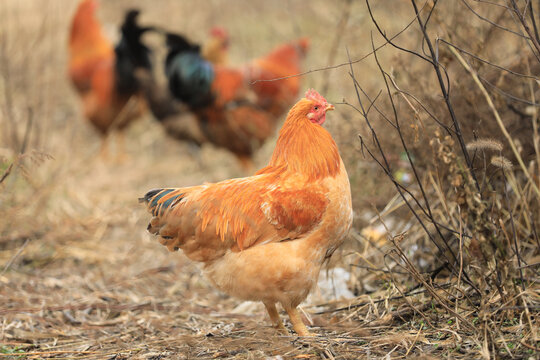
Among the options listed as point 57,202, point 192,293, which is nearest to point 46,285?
point 192,293

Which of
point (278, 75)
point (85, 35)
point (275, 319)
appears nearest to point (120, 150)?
point (85, 35)

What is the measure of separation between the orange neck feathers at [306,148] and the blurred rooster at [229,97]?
4.42 metres

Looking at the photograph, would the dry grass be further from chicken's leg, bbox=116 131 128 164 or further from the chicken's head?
chicken's leg, bbox=116 131 128 164

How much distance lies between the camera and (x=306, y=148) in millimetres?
3121

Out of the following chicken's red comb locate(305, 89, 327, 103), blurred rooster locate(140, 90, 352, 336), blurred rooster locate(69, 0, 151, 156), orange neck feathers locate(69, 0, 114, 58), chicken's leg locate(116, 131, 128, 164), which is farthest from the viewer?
chicken's leg locate(116, 131, 128, 164)

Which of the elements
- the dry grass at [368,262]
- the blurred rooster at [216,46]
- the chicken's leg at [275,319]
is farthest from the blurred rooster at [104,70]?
the chicken's leg at [275,319]

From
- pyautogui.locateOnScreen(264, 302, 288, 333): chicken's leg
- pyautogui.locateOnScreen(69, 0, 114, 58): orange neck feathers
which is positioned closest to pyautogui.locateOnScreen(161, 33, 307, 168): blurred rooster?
pyautogui.locateOnScreen(69, 0, 114, 58): orange neck feathers

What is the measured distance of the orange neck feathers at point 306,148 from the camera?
308 cm

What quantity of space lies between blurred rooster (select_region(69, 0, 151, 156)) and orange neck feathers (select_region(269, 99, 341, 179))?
5.46 meters

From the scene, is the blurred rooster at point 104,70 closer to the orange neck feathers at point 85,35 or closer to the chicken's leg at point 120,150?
the orange neck feathers at point 85,35

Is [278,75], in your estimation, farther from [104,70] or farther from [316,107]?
[316,107]

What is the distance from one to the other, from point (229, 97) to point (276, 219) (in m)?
4.93

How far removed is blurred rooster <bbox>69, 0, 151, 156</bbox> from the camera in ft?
28.0

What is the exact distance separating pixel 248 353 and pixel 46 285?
7.94 feet
